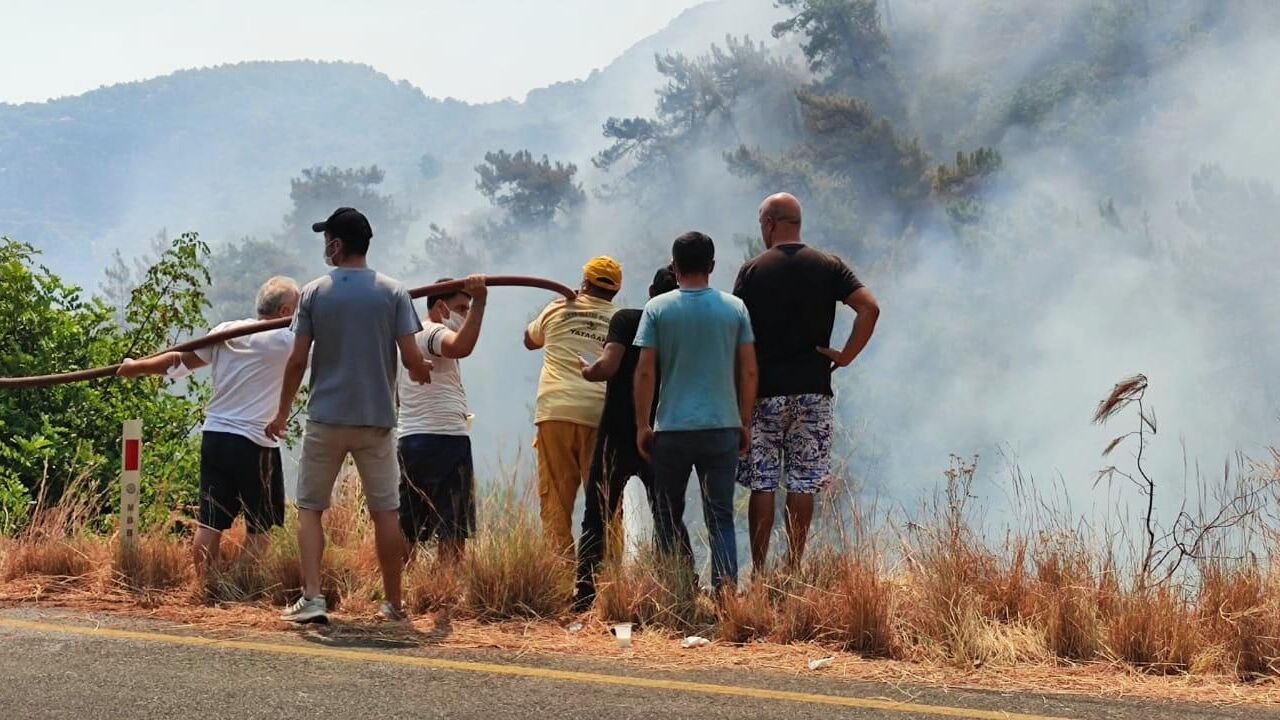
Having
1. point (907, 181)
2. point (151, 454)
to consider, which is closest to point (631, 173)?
point (907, 181)

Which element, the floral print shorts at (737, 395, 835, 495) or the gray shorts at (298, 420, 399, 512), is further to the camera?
the floral print shorts at (737, 395, 835, 495)

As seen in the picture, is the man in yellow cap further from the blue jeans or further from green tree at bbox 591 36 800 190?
green tree at bbox 591 36 800 190

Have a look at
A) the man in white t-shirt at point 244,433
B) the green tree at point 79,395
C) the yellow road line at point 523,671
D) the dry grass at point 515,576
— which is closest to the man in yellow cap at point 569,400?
the dry grass at point 515,576

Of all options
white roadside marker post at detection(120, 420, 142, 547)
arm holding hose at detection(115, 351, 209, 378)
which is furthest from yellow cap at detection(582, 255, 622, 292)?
white roadside marker post at detection(120, 420, 142, 547)

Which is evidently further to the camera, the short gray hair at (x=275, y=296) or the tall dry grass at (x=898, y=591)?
the short gray hair at (x=275, y=296)

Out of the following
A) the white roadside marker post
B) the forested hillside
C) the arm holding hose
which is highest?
the forested hillside

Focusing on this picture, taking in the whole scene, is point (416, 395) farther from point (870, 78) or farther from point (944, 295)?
point (870, 78)

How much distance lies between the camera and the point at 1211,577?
6312 millimetres

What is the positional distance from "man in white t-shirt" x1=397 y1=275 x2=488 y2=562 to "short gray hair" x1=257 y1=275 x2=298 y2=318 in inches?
27.1

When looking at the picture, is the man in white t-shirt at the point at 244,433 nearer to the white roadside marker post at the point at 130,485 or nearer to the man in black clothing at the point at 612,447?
the white roadside marker post at the point at 130,485

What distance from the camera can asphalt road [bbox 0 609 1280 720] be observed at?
5.14 meters

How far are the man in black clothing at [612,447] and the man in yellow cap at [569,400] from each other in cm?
19

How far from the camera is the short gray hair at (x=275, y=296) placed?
290 inches

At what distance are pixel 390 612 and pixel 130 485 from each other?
189 centimetres
